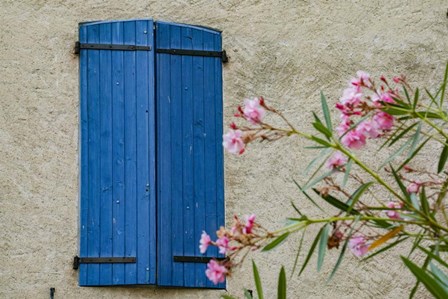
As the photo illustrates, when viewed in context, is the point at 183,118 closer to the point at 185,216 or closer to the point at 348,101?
the point at 185,216

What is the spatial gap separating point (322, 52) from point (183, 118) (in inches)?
45.2

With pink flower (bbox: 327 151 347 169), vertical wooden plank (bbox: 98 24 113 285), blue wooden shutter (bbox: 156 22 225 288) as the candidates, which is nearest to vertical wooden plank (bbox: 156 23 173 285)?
blue wooden shutter (bbox: 156 22 225 288)

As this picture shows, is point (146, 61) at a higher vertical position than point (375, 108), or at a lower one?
higher

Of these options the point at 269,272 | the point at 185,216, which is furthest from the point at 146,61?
the point at 269,272

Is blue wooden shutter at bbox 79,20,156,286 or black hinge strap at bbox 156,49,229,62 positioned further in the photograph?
black hinge strap at bbox 156,49,229,62

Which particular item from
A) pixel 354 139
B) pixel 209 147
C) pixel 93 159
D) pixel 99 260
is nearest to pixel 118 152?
pixel 93 159

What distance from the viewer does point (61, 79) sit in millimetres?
8234

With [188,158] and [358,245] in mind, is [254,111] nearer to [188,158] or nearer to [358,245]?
[358,245]

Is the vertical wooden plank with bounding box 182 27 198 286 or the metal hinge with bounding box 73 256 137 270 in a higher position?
the vertical wooden plank with bounding box 182 27 198 286

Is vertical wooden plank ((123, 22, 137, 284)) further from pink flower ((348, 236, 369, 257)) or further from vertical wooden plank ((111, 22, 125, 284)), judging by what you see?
pink flower ((348, 236, 369, 257))

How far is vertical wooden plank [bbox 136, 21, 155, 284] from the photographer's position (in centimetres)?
789

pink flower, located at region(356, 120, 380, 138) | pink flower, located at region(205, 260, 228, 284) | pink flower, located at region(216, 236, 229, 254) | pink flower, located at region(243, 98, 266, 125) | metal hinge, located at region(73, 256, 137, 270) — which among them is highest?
metal hinge, located at region(73, 256, 137, 270)

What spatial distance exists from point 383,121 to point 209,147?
3.81m

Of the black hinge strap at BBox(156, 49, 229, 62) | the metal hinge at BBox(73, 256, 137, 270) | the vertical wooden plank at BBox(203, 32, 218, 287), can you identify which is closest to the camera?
the metal hinge at BBox(73, 256, 137, 270)
